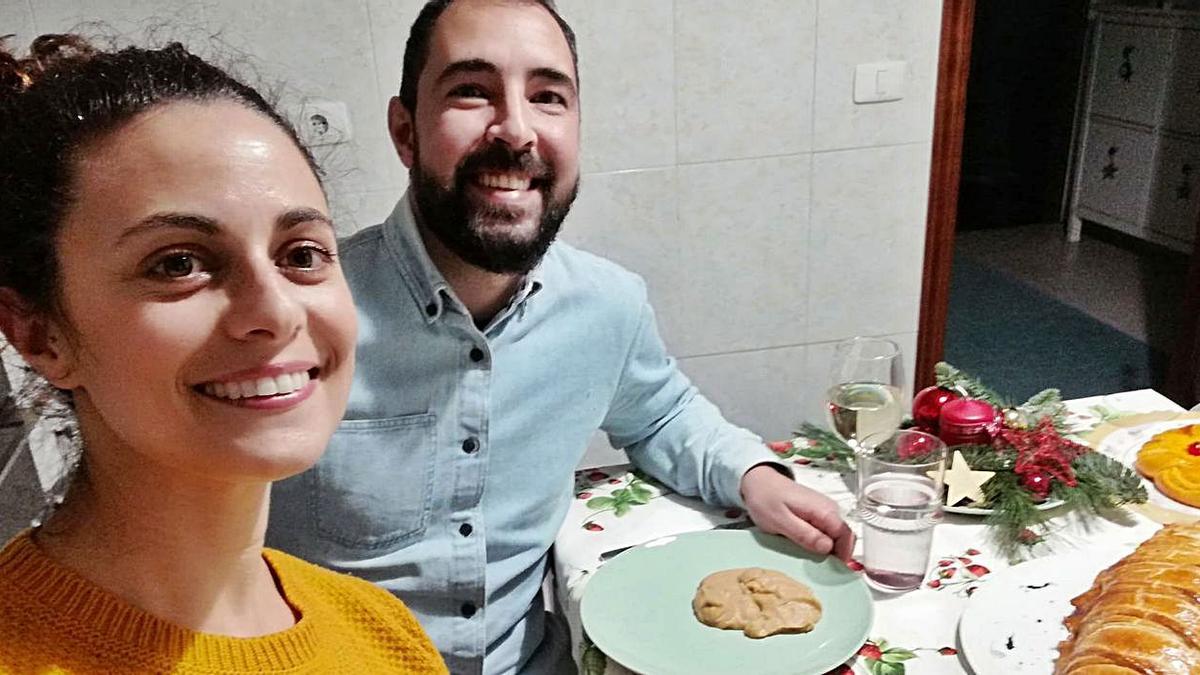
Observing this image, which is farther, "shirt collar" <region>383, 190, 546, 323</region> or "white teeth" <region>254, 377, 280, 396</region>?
"shirt collar" <region>383, 190, 546, 323</region>

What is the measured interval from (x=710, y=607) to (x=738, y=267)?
3.81ft

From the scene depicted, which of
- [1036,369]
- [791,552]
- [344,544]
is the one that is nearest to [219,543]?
[344,544]

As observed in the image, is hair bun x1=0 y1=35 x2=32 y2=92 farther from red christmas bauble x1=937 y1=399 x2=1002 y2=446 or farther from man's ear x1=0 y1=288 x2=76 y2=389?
red christmas bauble x1=937 y1=399 x2=1002 y2=446

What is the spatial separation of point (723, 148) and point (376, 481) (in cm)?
109

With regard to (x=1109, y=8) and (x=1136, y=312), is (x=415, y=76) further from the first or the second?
(x=1109, y=8)

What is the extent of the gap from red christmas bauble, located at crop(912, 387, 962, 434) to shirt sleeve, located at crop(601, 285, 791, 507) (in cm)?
22

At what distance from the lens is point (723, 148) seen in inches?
75.4

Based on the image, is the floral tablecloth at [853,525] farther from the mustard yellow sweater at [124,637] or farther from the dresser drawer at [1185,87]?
the dresser drawer at [1185,87]

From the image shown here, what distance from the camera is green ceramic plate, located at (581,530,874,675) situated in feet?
2.89

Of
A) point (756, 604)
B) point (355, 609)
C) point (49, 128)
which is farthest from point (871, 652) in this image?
point (49, 128)

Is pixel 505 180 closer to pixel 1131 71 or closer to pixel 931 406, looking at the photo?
pixel 931 406

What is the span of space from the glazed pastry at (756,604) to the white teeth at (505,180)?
54cm

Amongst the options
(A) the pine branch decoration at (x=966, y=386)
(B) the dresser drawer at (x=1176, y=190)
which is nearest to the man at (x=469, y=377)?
(A) the pine branch decoration at (x=966, y=386)

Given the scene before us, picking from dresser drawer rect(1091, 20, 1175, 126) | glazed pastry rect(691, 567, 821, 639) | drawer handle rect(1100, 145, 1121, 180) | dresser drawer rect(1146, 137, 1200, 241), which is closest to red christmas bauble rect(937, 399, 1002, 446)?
glazed pastry rect(691, 567, 821, 639)
